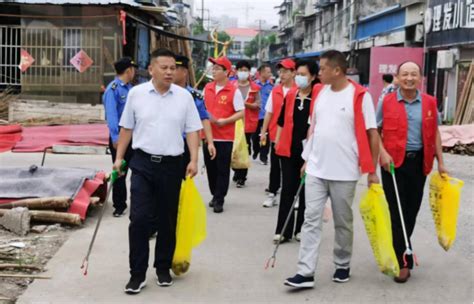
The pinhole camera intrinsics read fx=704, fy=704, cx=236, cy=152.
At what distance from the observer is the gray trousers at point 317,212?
5.34 metres

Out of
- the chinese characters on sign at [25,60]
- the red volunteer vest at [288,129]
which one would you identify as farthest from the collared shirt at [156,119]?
the chinese characters on sign at [25,60]

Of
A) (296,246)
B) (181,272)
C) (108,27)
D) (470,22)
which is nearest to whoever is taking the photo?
(181,272)

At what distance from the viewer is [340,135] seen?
5.32m

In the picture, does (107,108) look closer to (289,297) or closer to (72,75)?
(289,297)

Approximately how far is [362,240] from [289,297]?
6.90 ft

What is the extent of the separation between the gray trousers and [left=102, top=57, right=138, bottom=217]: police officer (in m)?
2.64

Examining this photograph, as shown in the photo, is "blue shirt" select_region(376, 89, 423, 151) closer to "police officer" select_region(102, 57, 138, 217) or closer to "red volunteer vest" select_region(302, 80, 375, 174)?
"red volunteer vest" select_region(302, 80, 375, 174)

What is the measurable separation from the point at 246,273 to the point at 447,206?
1.75 meters

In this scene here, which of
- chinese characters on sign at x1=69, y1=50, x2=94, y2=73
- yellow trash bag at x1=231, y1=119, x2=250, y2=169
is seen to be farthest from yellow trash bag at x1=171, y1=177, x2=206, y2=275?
chinese characters on sign at x1=69, y1=50, x2=94, y2=73

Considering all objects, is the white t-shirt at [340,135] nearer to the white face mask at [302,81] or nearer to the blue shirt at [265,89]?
the white face mask at [302,81]

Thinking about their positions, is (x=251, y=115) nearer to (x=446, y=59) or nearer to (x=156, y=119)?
(x=156, y=119)

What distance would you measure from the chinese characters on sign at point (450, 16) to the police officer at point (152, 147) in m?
15.4

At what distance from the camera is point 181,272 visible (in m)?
5.59

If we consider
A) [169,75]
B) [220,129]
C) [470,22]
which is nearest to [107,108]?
[220,129]
